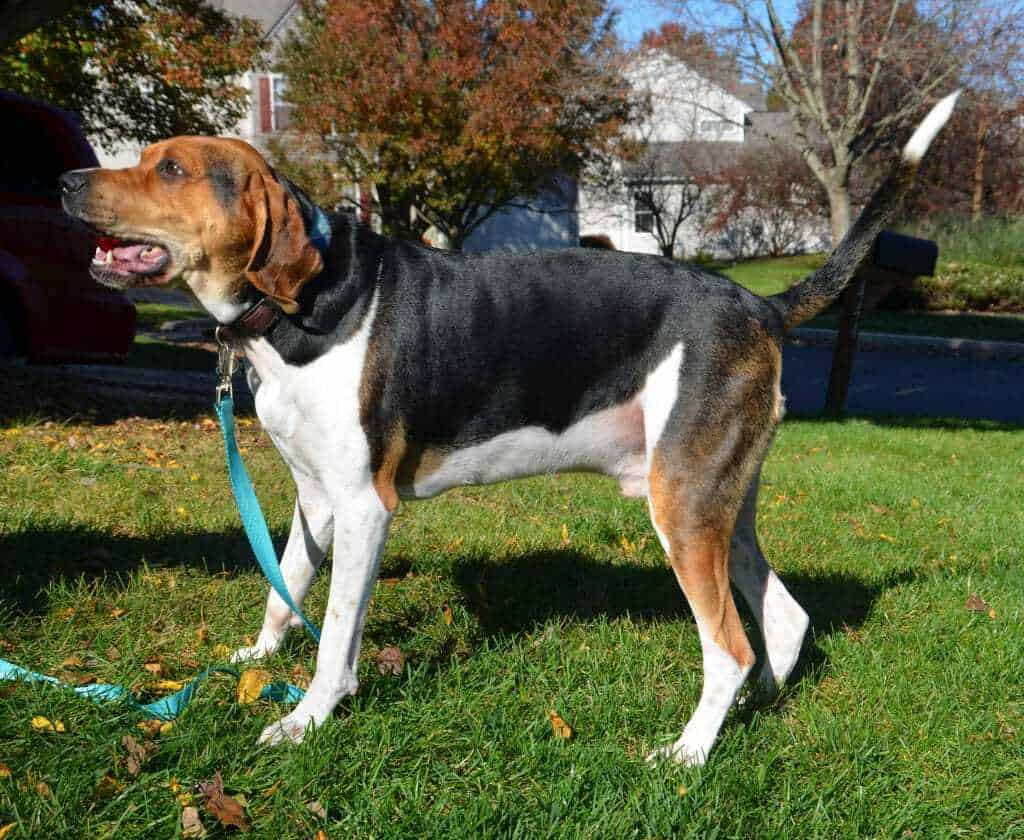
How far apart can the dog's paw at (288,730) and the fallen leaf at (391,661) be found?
493 millimetres

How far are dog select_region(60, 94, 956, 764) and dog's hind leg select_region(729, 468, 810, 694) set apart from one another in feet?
1.42

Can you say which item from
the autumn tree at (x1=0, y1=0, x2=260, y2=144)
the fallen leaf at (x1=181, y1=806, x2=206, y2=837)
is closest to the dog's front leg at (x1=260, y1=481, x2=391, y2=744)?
the fallen leaf at (x1=181, y1=806, x2=206, y2=837)

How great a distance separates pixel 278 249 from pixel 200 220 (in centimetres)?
26

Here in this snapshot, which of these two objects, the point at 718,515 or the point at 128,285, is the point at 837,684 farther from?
the point at 128,285

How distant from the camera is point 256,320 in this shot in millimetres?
2924

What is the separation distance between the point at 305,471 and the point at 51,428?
175 inches

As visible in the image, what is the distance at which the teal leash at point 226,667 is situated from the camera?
292 cm

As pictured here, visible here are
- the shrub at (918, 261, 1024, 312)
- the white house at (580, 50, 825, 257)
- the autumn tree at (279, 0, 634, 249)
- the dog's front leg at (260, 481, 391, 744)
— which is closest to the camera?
the dog's front leg at (260, 481, 391, 744)

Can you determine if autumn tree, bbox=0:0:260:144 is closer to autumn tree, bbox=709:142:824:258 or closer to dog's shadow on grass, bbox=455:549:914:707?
dog's shadow on grass, bbox=455:549:914:707

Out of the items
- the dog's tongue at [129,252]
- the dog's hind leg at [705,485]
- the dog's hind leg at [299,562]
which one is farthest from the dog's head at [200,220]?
the dog's hind leg at [705,485]

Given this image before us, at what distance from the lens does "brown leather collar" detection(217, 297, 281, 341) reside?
291 centimetres

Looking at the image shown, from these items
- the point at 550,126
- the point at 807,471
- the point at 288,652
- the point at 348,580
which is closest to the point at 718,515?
the point at 348,580

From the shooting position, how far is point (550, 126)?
599 inches

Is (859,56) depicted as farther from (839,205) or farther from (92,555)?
(92,555)
